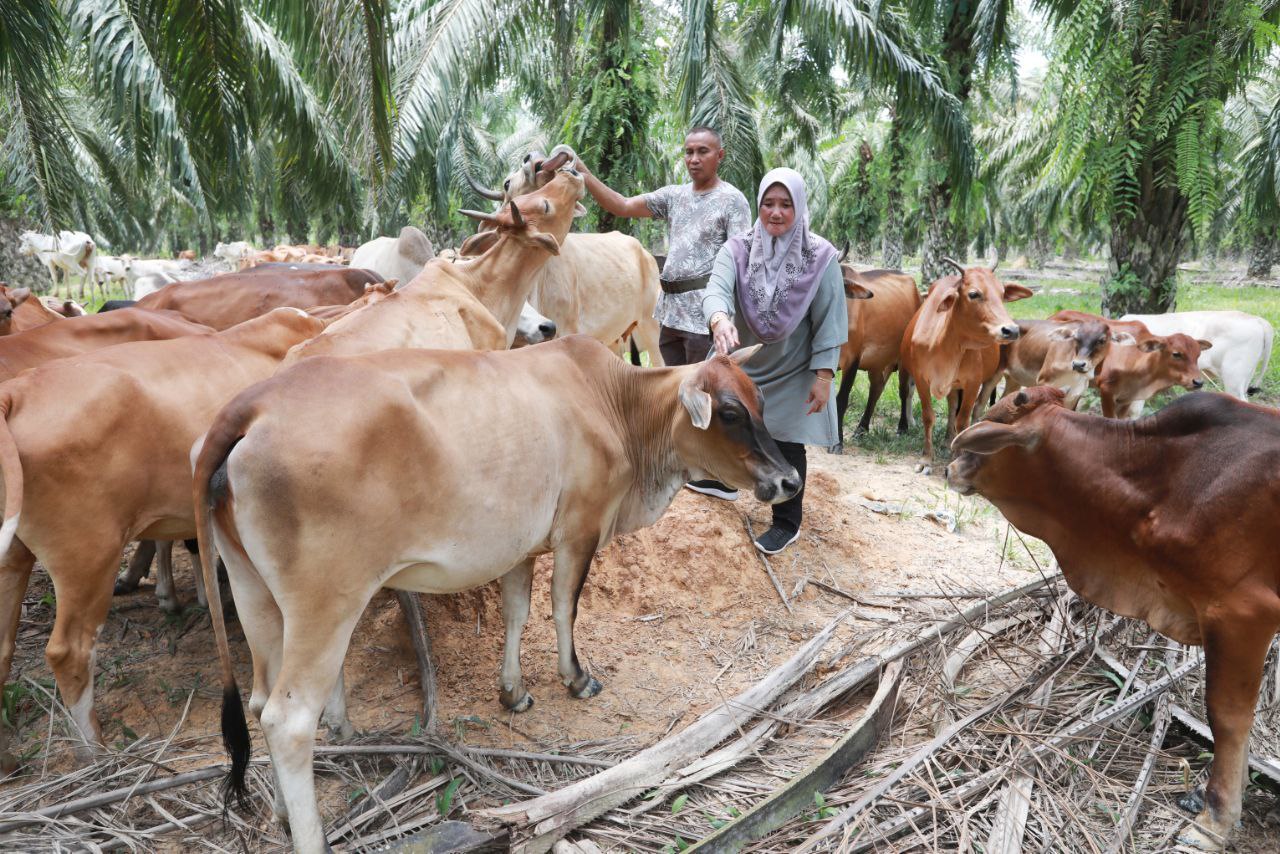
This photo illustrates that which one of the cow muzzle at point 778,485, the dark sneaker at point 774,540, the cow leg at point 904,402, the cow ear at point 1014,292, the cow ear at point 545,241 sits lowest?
the cow leg at point 904,402

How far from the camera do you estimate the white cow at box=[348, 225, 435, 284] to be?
8344 mm

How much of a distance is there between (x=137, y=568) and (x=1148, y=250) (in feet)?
32.4

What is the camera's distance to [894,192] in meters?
21.6

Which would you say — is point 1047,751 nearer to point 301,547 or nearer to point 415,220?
point 301,547

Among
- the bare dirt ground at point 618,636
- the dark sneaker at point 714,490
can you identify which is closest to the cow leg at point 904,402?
the bare dirt ground at point 618,636

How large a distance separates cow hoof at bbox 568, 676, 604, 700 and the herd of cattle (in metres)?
0.02

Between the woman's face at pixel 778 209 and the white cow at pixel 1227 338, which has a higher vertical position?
the woman's face at pixel 778 209

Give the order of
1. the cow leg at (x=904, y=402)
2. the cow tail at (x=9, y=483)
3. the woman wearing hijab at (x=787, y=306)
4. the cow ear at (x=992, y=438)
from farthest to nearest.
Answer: the cow leg at (x=904, y=402)
the woman wearing hijab at (x=787, y=306)
the cow ear at (x=992, y=438)
the cow tail at (x=9, y=483)

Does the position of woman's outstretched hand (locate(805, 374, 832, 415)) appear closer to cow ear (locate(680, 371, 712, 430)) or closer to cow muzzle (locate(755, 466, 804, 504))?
cow muzzle (locate(755, 466, 804, 504))

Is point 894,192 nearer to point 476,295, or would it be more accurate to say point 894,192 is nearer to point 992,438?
point 476,295

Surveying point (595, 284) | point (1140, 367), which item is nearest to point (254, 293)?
point (595, 284)

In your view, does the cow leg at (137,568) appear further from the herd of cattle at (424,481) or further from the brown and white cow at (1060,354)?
the brown and white cow at (1060,354)

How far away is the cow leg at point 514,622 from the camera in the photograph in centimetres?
411

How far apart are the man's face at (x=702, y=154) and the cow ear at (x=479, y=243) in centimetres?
135
